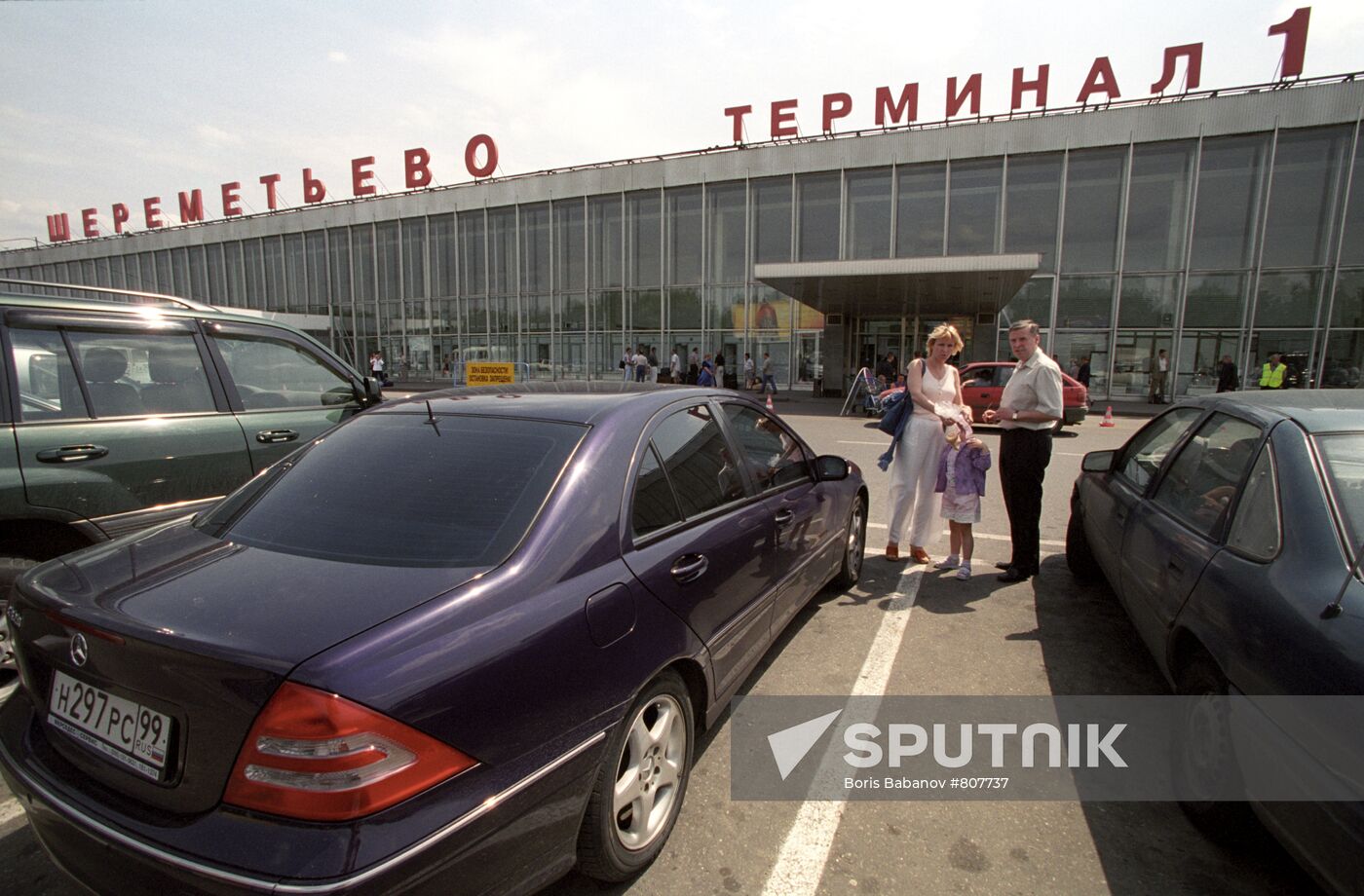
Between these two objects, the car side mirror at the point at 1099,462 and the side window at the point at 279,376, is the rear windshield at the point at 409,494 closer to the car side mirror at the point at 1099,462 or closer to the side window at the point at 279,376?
the side window at the point at 279,376

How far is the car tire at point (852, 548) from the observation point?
14.6 feet

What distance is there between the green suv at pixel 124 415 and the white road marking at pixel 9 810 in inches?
35.9

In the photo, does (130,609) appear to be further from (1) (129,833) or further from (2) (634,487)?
(2) (634,487)

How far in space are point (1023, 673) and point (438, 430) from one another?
10.0ft

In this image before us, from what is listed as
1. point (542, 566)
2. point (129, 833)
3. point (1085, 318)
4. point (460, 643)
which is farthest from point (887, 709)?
point (1085, 318)

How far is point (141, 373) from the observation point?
12.4ft

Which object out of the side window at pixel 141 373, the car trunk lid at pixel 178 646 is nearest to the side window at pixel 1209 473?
the car trunk lid at pixel 178 646

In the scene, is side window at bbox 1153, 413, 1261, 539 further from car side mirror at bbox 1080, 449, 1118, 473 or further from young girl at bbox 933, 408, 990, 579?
young girl at bbox 933, 408, 990, 579

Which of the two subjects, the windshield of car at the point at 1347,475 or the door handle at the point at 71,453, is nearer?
the windshield of car at the point at 1347,475

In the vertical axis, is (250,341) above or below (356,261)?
below

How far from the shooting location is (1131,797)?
251 centimetres

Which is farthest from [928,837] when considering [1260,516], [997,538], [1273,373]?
[1273,373]

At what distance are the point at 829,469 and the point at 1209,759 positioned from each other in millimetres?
2079

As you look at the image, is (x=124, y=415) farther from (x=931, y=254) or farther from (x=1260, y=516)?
(x=931, y=254)
